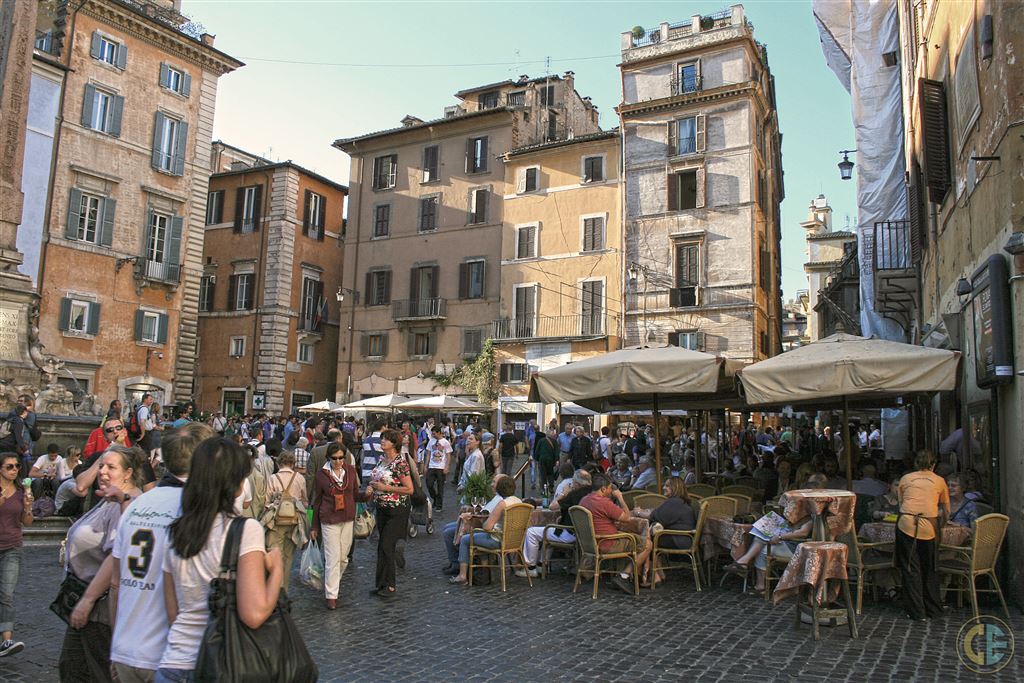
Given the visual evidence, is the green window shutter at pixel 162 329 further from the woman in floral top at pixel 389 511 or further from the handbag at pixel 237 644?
the handbag at pixel 237 644

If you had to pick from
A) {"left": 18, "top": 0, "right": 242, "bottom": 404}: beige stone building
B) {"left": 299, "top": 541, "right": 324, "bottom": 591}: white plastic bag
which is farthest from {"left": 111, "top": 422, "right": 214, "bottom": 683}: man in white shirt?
{"left": 18, "top": 0, "right": 242, "bottom": 404}: beige stone building

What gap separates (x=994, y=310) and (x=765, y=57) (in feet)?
90.8

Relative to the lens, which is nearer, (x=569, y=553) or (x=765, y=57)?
(x=569, y=553)

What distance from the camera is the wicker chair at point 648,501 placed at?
9555mm

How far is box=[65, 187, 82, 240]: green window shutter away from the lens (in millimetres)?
26281

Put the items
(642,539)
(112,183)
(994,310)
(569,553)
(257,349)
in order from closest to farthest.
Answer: (994,310)
(642,539)
(569,553)
(112,183)
(257,349)

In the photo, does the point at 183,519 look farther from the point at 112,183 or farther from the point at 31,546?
the point at 112,183

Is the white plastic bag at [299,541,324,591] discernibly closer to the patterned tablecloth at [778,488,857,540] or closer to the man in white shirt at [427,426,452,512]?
the patterned tablecloth at [778,488,857,540]

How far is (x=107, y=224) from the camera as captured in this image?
90.0 ft

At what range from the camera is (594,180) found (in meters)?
32.3

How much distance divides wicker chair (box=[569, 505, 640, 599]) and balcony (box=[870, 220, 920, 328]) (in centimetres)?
1034

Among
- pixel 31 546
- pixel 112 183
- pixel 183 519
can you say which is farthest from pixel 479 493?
pixel 112 183

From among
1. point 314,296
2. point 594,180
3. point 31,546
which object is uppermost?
point 594,180

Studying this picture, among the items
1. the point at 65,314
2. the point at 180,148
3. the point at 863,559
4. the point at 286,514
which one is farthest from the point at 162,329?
the point at 863,559
